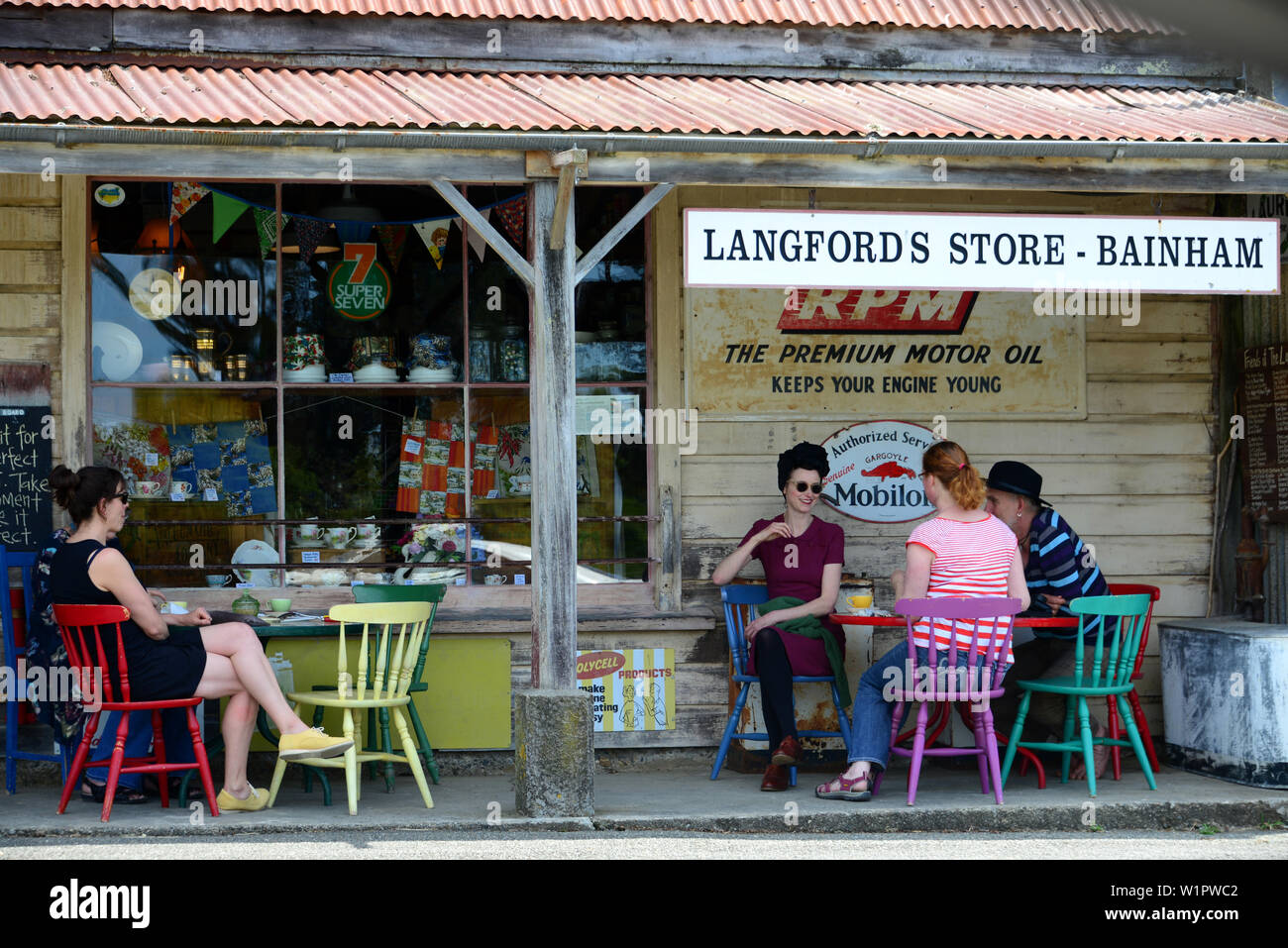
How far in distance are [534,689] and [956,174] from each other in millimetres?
2813

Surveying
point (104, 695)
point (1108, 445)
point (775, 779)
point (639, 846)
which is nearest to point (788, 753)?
point (775, 779)

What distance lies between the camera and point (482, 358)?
7.55 metres

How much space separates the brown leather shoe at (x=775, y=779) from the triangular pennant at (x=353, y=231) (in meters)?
3.33

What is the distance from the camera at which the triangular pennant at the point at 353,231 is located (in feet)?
24.5

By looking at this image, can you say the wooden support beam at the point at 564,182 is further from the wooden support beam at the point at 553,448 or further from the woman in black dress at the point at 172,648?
the woman in black dress at the point at 172,648

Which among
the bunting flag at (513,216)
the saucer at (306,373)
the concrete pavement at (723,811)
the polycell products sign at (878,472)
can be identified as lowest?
the concrete pavement at (723,811)

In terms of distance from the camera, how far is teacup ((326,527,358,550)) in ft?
24.3

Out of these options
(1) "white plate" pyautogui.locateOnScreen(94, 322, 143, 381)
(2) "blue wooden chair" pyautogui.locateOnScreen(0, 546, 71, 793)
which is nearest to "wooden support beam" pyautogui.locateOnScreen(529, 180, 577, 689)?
(2) "blue wooden chair" pyautogui.locateOnScreen(0, 546, 71, 793)

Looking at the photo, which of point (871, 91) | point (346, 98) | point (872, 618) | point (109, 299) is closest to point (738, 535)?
point (872, 618)

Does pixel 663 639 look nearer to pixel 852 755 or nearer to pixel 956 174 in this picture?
pixel 852 755

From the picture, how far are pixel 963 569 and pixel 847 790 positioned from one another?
107 centimetres

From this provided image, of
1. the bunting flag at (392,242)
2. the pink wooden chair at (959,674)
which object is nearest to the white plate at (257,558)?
the bunting flag at (392,242)

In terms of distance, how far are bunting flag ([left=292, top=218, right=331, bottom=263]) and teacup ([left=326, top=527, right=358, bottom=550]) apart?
137 cm

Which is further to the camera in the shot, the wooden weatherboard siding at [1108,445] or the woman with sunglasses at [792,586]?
the wooden weatherboard siding at [1108,445]
